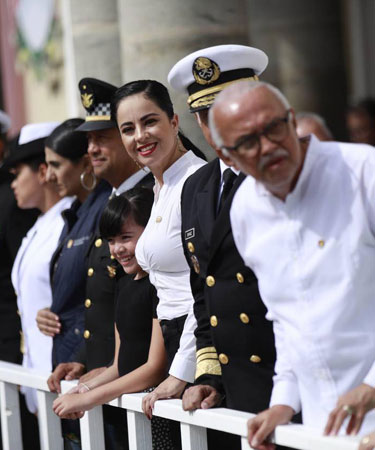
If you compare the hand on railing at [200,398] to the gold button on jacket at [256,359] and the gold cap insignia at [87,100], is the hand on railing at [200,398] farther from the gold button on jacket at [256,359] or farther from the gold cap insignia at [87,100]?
the gold cap insignia at [87,100]

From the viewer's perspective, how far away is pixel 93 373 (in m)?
3.97

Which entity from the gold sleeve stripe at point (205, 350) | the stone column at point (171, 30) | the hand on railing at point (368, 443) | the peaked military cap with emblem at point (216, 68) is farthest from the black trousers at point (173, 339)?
the stone column at point (171, 30)

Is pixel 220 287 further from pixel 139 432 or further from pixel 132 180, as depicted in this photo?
pixel 132 180

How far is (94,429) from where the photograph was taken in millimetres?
3600

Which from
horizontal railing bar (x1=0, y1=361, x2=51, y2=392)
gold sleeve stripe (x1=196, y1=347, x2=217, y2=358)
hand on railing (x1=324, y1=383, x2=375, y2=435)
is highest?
hand on railing (x1=324, y1=383, x2=375, y2=435)

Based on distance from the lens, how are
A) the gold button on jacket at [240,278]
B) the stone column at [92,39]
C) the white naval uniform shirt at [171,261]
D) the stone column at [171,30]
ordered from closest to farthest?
the gold button on jacket at [240,278], the white naval uniform shirt at [171,261], the stone column at [171,30], the stone column at [92,39]

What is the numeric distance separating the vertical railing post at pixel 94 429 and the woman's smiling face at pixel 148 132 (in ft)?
2.84

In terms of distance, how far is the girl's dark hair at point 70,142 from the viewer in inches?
188

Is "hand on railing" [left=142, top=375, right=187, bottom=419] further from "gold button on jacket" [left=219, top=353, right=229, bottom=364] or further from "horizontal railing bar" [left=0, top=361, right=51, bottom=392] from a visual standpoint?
"horizontal railing bar" [left=0, top=361, right=51, bottom=392]

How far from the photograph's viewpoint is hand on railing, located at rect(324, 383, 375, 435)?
2525 millimetres

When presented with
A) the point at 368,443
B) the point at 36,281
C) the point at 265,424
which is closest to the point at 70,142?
the point at 36,281

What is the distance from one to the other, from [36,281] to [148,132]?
A: 151 centimetres

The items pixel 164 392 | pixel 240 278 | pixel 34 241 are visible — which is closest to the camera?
pixel 240 278

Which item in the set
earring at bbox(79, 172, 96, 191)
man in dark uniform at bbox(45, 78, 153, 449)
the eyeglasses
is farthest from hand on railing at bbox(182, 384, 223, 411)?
earring at bbox(79, 172, 96, 191)
